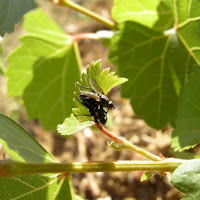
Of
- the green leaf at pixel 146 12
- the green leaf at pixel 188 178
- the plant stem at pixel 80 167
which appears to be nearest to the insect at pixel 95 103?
the plant stem at pixel 80 167

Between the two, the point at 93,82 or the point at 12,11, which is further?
the point at 12,11

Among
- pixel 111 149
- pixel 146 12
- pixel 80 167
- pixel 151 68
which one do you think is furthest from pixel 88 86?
pixel 111 149

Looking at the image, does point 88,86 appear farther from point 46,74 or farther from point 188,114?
point 46,74

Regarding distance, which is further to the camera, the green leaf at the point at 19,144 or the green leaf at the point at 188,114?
the green leaf at the point at 188,114

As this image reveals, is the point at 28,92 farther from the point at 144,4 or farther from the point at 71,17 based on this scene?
the point at 71,17

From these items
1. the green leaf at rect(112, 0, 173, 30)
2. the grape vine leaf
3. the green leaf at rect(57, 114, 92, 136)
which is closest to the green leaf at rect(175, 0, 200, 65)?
the grape vine leaf

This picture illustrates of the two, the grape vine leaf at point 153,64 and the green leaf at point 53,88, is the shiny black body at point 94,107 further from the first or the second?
the green leaf at point 53,88

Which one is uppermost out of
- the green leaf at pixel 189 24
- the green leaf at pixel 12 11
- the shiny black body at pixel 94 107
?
the green leaf at pixel 189 24
